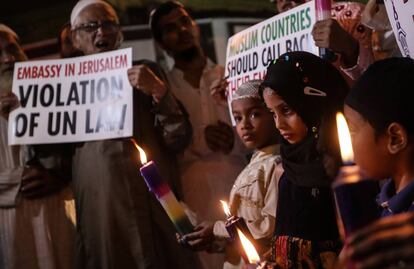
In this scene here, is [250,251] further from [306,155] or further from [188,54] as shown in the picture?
[188,54]

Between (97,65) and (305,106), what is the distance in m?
2.13

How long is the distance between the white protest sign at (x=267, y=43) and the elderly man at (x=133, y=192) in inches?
20.4

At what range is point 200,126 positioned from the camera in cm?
459

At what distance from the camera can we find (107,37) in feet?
14.8

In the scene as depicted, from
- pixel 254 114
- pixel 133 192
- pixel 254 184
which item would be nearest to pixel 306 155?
pixel 254 184

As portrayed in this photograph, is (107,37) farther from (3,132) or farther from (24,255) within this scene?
(24,255)

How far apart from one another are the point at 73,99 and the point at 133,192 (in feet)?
2.72

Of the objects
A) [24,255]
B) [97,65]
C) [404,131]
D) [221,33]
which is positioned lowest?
[24,255]

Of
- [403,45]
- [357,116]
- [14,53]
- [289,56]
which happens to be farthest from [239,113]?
[14,53]

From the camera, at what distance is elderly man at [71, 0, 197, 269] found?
13.7 feet

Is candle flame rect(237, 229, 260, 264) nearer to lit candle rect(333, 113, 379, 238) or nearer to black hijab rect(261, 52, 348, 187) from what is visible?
lit candle rect(333, 113, 379, 238)

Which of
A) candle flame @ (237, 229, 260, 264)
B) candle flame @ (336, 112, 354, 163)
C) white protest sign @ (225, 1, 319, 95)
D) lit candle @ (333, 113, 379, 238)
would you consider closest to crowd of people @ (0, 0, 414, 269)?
white protest sign @ (225, 1, 319, 95)

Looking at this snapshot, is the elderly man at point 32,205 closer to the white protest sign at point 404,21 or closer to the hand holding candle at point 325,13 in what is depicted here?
the hand holding candle at point 325,13

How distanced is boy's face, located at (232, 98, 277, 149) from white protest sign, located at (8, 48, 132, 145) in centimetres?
107
